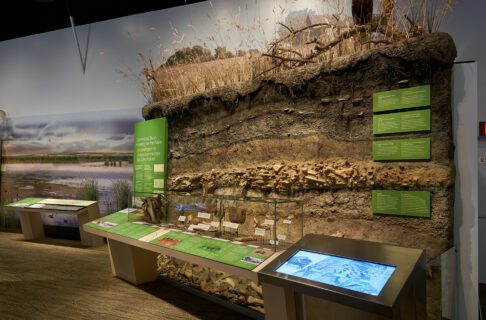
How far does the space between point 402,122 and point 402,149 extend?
0.21 meters

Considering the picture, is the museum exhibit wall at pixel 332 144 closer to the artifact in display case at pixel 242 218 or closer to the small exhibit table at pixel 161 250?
the artifact in display case at pixel 242 218

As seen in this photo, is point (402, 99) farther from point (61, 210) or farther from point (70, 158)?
point (70, 158)

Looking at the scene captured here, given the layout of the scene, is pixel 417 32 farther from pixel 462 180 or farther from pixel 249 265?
pixel 249 265

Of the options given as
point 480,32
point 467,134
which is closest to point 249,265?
point 467,134

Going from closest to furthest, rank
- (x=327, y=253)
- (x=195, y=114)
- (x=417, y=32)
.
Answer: (x=327, y=253) → (x=417, y=32) → (x=195, y=114)

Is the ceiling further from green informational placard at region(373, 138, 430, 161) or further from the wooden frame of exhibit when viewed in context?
green informational placard at region(373, 138, 430, 161)

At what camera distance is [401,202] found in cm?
239

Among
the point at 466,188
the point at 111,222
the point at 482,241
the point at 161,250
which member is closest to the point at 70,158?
the point at 111,222

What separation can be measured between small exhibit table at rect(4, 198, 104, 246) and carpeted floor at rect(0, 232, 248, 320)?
771 millimetres

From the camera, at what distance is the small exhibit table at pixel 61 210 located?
209 inches

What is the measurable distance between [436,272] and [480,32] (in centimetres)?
265

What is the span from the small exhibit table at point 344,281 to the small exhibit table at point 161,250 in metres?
0.29

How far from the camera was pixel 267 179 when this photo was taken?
3.14m

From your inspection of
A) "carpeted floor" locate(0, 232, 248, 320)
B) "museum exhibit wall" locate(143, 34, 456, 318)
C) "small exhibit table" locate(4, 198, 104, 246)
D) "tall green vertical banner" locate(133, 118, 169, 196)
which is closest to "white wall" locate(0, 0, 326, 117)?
"tall green vertical banner" locate(133, 118, 169, 196)
